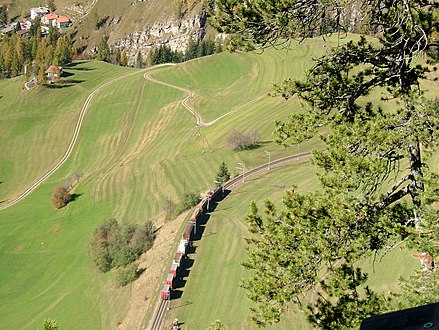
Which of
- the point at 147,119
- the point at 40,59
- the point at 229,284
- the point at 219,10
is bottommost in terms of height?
the point at 229,284

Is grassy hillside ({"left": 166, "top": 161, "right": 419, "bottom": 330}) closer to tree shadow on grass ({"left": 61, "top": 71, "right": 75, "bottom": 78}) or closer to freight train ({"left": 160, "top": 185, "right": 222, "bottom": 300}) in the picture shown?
freight train ({"left": 160, "top": 185, "right": 222, "bottom": 300})

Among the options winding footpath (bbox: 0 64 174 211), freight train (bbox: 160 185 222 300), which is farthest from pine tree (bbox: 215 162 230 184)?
winding footpath (bbox: 0 64 174 211)

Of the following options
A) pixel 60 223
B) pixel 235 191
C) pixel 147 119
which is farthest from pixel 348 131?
pixel 147 119

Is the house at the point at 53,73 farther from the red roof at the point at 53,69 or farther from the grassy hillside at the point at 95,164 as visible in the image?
the grassy hillside at the point at 95,164

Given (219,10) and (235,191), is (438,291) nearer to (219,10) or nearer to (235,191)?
(219,10)

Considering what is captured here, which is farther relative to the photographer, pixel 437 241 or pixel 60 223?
pixel 60 223
